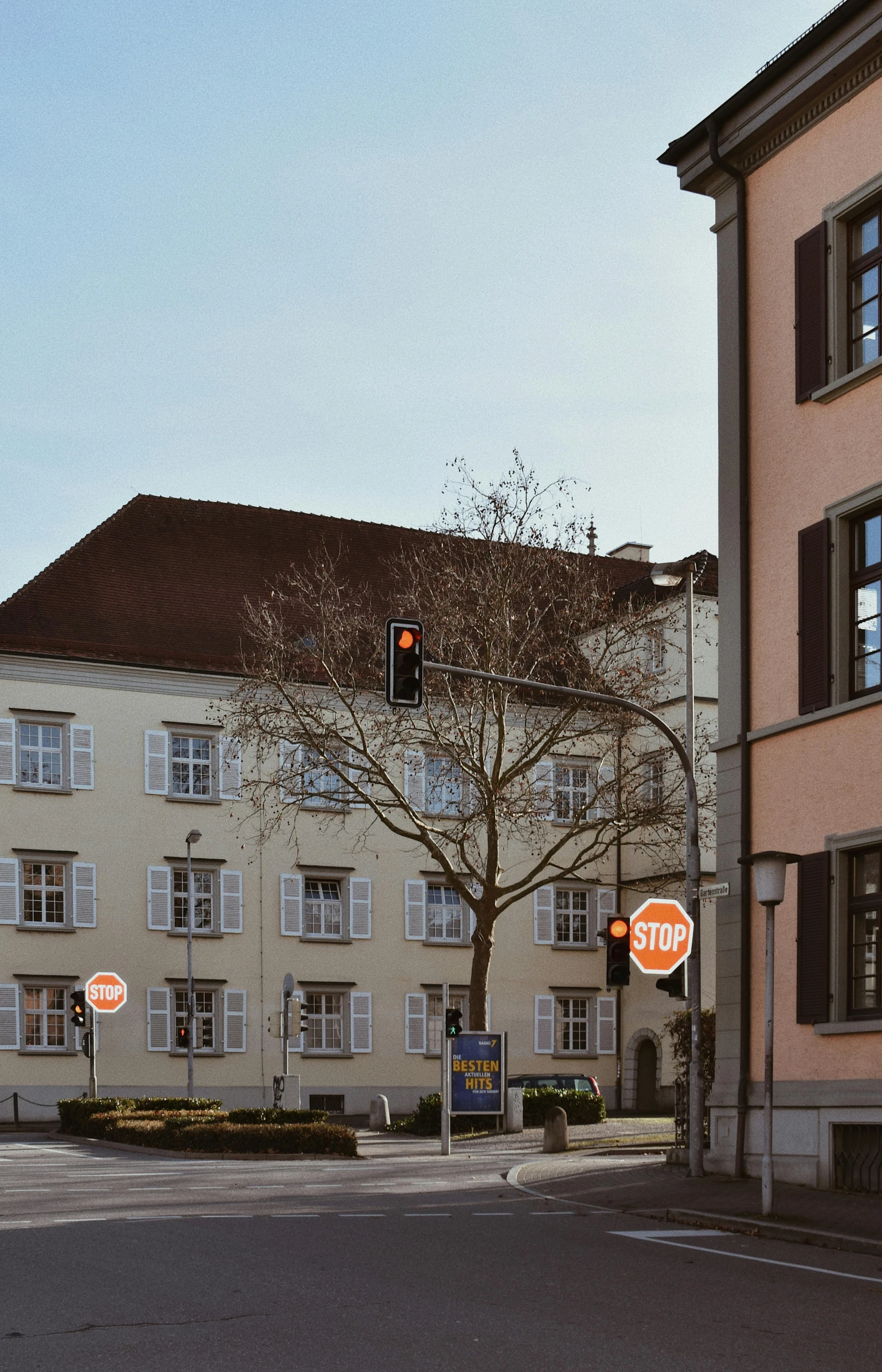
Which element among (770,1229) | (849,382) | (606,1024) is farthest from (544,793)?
(770,1229)

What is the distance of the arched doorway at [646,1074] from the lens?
50062 millimetres

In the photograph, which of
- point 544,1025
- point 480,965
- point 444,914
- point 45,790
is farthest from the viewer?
point 544,1025

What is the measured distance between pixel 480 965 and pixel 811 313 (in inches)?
687

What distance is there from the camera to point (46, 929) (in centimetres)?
4378

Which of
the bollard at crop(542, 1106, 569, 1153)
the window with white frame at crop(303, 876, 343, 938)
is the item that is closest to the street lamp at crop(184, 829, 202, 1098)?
the window with white frame at crop(303, 876, 343, 938)

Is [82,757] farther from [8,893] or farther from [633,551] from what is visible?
[633,551]

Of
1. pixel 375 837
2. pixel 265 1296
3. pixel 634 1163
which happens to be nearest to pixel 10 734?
pixel 375 837

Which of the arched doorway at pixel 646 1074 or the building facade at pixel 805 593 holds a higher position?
the building facade at pixel 805 593

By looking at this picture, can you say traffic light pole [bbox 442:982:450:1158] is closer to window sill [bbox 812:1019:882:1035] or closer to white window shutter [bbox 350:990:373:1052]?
window sill [bbox 812:1019:882:1035]

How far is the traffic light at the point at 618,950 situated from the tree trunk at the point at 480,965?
45.6 ft

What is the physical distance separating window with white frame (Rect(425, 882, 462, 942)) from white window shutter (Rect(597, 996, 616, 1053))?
4.70m

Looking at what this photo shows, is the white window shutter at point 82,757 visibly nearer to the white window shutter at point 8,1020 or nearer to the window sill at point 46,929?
the window sill at point 46,929

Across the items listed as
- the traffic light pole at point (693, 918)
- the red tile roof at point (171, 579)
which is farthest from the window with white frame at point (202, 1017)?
the traffic light pole at point (693, 918)

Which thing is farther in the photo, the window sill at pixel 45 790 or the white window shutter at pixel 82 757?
the white window shutter at pixel 82 757
